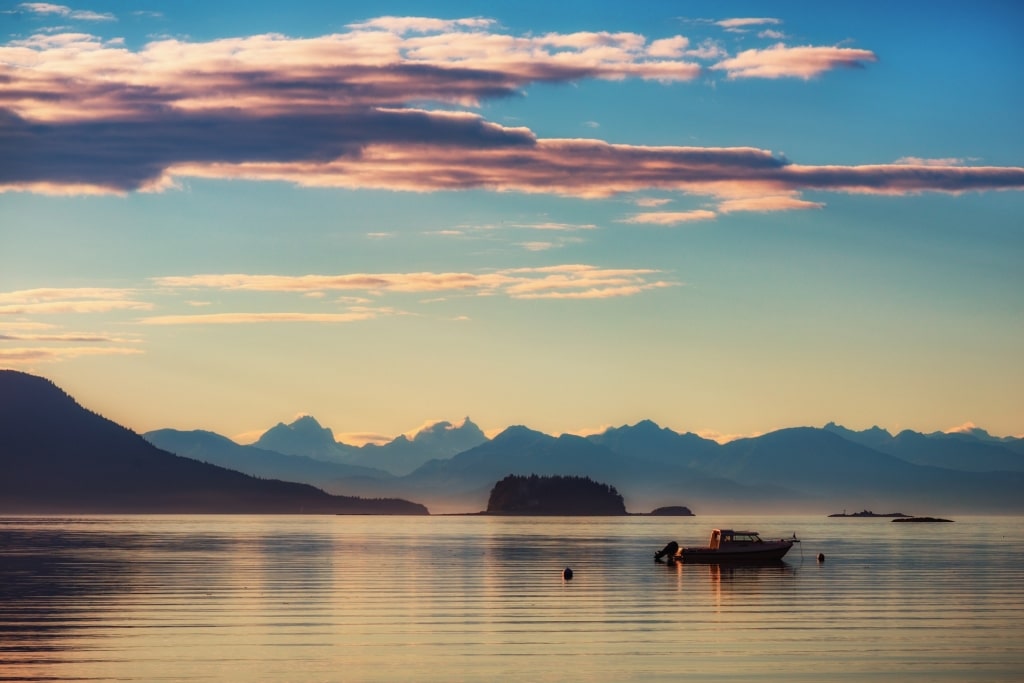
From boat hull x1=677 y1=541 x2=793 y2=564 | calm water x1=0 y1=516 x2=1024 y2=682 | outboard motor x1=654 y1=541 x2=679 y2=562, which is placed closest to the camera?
calm water x1=0 y1=516 x2=1024 y2=682

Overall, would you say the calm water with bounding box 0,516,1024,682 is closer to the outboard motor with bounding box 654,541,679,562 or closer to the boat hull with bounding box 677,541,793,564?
the boat hull with bounding box 677,541,793,564

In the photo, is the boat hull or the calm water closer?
the calm water

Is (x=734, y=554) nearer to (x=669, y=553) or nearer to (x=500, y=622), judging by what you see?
(x=669, y=553)

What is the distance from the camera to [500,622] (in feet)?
251

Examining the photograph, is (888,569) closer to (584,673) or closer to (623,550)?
(623,550)

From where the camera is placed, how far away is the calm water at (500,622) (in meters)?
57.9

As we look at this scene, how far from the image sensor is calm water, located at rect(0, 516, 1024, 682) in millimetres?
57875

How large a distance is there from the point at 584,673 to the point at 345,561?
300 feet

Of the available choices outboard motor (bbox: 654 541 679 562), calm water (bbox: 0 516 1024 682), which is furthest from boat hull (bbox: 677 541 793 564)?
calm water (bbox: 0 516 1024 682)

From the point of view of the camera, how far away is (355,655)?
6184cm

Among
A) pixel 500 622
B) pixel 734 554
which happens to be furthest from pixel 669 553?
pixel 500 622

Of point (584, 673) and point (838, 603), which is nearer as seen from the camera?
point (584, 673)

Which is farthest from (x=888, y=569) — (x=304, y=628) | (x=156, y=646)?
(x=156, y=646)

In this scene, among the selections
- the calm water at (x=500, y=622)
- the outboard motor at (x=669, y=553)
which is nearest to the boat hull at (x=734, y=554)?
the outboard motor at (x=669, y=553)
